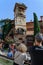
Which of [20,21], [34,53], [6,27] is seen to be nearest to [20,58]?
[34,53]

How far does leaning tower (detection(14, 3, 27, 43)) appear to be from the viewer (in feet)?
83.4

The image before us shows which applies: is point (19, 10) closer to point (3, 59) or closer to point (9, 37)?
point (9, 37)

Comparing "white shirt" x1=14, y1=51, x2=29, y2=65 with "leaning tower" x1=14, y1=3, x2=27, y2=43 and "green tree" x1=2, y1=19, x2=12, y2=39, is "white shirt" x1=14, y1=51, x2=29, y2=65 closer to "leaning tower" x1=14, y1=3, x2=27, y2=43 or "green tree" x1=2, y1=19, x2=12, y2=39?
"leaning tower" x1=14, y1=3, x2=27, y2=43

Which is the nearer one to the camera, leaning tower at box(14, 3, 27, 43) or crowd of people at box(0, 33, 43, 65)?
crowd of people at box(0, 33, 43, 65)

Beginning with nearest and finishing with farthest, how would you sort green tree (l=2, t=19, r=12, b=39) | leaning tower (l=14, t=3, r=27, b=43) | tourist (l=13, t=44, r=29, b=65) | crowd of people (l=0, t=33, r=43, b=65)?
crowd of people (l=0, t=33, r=43, b=65) → tourist (l=13, t=44, r=29, b=65) → leaning tower (l=14, t=3, r=27, b=43) → green tree (l=2, t=19, r=12, b=39)

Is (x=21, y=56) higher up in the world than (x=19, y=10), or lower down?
lower down

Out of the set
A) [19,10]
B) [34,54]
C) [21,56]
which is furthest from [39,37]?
[19,10]

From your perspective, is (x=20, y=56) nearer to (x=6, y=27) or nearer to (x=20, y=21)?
(x=20, y=21)

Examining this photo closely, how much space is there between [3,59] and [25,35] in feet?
76.6

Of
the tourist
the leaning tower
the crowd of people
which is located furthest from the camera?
the leaning tower

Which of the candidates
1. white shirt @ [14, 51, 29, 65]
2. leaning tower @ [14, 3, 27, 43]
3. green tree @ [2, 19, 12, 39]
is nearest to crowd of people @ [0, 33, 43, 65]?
white shirt @ [14, 51, 29, 65]

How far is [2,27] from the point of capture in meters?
27.0

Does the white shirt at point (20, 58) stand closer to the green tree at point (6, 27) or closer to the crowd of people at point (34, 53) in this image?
the crowd of people at point (34, 53)

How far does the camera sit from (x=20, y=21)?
85.1 feet
